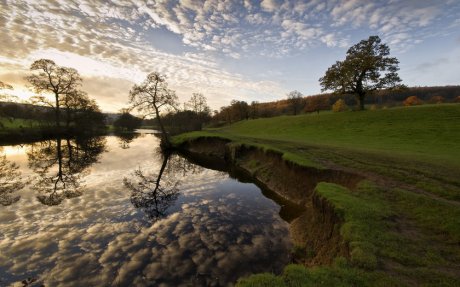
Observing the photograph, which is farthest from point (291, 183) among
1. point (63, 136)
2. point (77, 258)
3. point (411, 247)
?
point (63, 136)

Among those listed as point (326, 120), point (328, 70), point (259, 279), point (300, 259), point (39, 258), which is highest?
point (328, 70)

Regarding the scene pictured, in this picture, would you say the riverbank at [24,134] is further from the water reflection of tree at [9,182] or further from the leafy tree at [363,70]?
the leafy tree at [363,70]

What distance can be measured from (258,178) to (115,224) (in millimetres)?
14514

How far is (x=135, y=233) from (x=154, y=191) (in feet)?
25.0

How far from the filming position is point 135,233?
469 inches

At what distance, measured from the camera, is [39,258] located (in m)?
9.53

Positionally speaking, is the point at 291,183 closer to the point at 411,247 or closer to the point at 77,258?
the point at 411,247

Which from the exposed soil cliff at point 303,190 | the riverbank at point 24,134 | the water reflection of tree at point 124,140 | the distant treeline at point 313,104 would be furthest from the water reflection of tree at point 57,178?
the distant treeline at point 313,104

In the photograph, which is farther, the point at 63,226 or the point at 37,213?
the point at 37,213

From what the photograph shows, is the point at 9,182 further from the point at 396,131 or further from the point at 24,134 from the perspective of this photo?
the point at 24,134

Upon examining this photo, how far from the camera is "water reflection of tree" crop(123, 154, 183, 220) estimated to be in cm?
1552

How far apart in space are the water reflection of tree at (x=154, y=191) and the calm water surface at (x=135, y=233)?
7 cm

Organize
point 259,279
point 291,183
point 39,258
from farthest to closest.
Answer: point 291,183 < point 39,258 < point 259,279

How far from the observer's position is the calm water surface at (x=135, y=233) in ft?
29.0
